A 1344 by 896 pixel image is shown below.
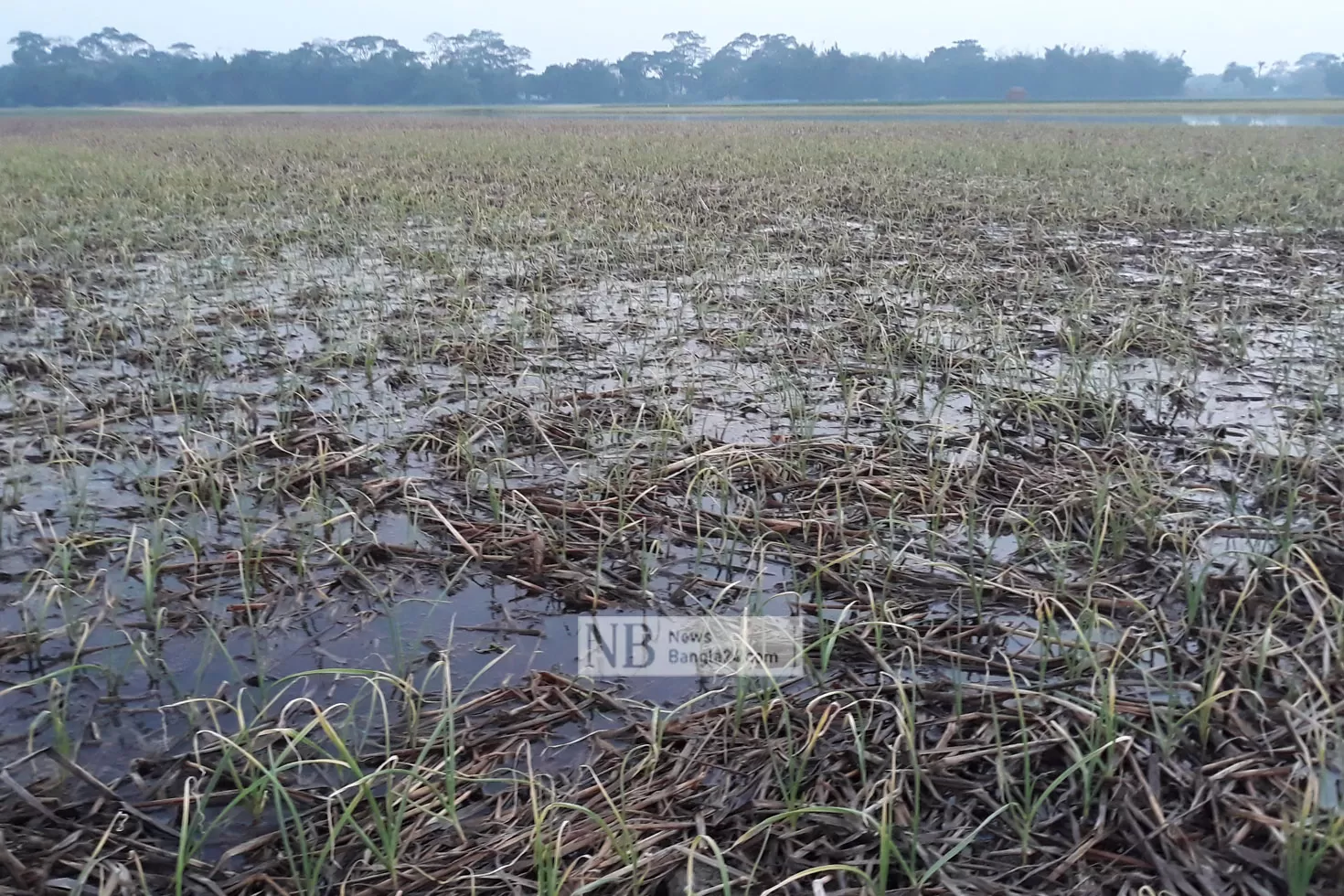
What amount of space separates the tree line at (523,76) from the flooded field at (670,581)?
272 ft

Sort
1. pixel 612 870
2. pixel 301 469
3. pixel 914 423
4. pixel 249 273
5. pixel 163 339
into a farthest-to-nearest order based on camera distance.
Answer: pixel 249 273
pixel 163 339
pixel 914 423
pixel 301 469
pixel 612 870

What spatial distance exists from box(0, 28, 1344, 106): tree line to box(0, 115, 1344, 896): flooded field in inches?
3263

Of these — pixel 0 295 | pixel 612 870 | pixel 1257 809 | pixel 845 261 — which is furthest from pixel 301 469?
pixel 845 261

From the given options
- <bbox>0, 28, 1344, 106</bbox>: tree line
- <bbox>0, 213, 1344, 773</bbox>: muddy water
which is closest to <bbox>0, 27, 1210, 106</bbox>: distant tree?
<bbox>0, 28, 1344, 106</bbox>: tree line

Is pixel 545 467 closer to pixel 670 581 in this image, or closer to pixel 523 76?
pixel 670 581

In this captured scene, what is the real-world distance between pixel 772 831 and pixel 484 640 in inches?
34.4

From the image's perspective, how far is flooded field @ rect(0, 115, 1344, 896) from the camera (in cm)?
164

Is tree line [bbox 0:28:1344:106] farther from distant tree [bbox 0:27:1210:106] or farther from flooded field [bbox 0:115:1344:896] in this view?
flooded field [bbox 0:115:1344:896]

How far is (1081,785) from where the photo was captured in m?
1.76

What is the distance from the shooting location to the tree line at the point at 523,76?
85812mm

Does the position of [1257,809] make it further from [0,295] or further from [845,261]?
[0,295]

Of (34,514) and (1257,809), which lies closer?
(1257,809)

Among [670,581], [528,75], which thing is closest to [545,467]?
[670,581]

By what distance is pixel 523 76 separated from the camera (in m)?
98.6
